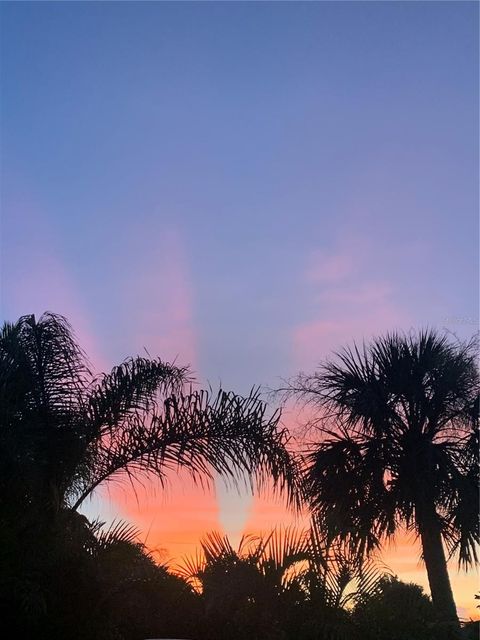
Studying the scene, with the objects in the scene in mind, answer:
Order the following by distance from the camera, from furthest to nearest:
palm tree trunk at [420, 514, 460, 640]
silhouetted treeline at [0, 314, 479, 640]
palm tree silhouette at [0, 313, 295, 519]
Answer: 1. palm tree trunk at [420, 514, 460, 640]
2. palm tree silhouette at [0, 313, 295, 519]
3. silhouetted treeline at [0, 314, 479, 640]

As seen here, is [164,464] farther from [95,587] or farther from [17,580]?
[17,580]

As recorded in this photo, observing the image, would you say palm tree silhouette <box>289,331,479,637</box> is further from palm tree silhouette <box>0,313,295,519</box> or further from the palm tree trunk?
palm tree silhouette <box>0,313,295,519</box>

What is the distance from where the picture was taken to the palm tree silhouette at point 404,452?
12.8 metres

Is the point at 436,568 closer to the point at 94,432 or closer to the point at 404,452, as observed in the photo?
the point at 404,452

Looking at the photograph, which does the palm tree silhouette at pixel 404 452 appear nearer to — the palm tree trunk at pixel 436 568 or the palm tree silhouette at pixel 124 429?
the palm tree trunk at pixel 436 568

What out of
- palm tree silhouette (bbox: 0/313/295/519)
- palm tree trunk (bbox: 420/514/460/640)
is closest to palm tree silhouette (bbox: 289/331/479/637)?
palm tree trunk (bbox: 420/514/460/640)

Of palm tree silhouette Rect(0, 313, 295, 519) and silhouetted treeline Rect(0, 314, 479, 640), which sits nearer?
silhouetted treeline Rect(0, 314, 479, 640)

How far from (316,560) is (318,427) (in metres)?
5.60

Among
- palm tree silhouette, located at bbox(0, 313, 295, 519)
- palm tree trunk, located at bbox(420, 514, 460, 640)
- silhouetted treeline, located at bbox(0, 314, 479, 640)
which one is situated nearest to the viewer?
silhouetted treeline, located at bbox(0, 314, 479, 640)

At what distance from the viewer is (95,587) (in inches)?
351

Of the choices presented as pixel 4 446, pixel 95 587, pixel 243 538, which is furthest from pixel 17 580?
pixel 243 538

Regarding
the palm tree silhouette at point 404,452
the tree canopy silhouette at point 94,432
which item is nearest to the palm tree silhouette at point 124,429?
the tree canopy silhouette at point 94,432

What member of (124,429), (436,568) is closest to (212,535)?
(124,429)

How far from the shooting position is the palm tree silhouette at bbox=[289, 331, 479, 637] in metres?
12.8
